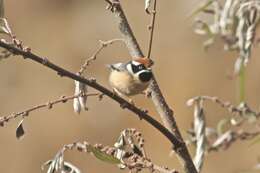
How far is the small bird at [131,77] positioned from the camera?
174cm

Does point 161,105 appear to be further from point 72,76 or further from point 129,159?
point 72,76

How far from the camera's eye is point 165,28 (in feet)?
24.5

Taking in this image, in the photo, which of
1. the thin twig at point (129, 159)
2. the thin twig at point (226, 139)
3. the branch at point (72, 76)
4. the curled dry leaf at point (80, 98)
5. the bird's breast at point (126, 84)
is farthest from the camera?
the thin twig at point (226, 139)

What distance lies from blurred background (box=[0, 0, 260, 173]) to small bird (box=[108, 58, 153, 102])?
12.7 feet

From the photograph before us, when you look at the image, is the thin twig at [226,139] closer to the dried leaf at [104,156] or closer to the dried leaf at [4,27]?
the dried leaf at [104,156]

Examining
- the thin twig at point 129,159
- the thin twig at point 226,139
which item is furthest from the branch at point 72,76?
the thin twig at point 226,139

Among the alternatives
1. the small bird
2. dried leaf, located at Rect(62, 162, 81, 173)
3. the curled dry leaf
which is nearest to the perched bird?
the small bird

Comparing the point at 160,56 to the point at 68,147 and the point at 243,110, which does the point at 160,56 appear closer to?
the point at 243,110

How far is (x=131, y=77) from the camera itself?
185cm

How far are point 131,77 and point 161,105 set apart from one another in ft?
0.60

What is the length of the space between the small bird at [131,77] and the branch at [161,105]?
0.02m

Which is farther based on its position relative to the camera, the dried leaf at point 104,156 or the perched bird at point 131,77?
the perched bird at point 131,77

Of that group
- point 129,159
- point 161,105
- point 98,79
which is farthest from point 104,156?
point 98,79

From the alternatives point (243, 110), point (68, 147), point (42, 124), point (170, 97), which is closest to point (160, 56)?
point (170, 97)
